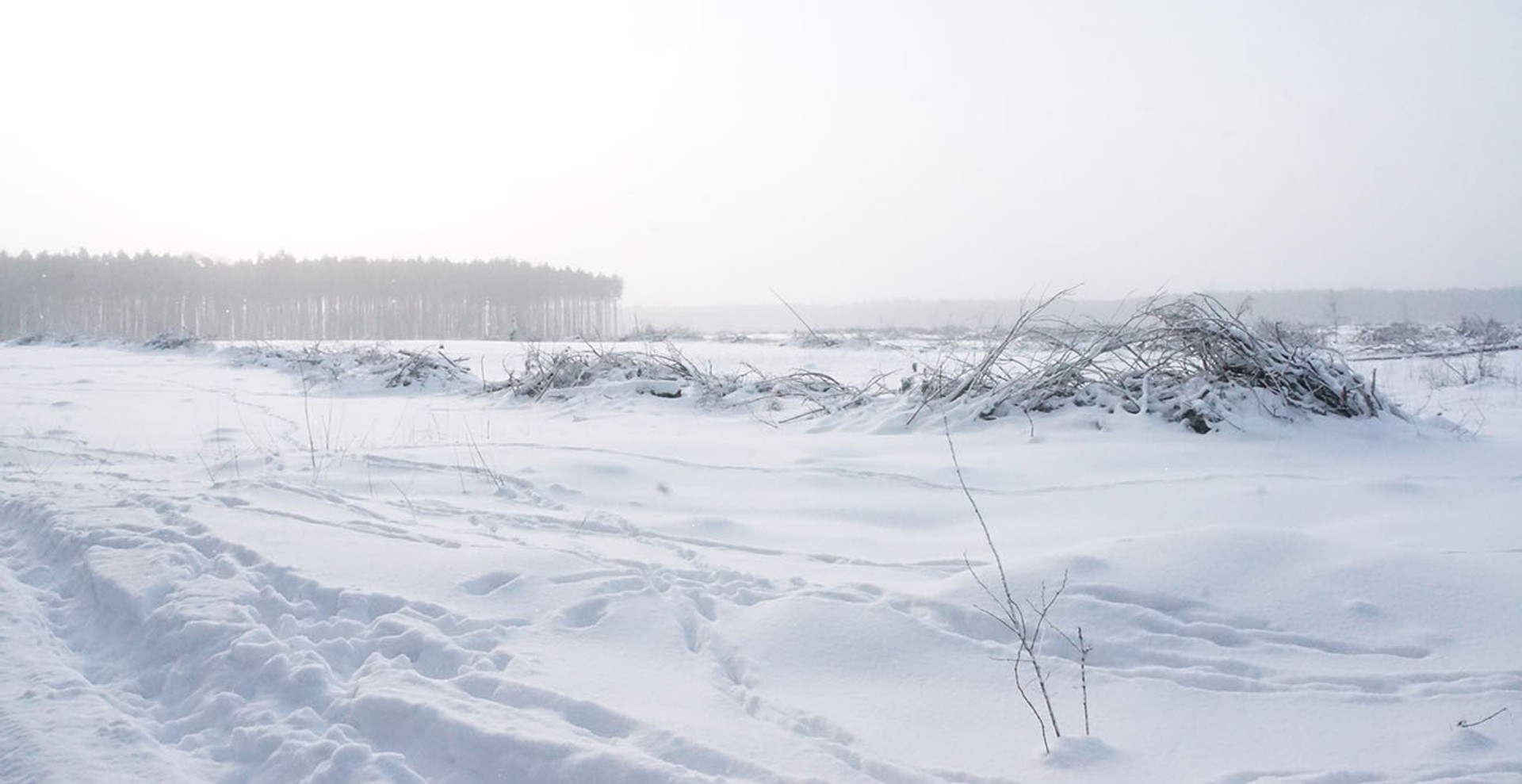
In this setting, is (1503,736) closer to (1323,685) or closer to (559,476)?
(1323,685)

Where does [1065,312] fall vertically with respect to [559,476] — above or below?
above

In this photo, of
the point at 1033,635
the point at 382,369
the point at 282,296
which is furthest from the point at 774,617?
the point at 282,296

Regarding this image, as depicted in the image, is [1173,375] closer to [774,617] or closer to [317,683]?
[774,617]

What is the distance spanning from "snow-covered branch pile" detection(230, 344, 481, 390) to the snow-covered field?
21.7 ft

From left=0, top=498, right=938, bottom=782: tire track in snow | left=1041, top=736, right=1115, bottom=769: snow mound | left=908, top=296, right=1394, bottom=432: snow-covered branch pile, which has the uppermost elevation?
left=908, top=296, right=1394, bottom=432: snow-covered branch pile

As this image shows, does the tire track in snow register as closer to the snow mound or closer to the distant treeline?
the snow mound

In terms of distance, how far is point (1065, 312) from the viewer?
7.38 metres

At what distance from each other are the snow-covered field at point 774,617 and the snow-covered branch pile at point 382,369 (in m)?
6.61

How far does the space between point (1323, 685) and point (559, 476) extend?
383cm

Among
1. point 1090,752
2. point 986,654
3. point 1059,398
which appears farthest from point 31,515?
point 1059,398

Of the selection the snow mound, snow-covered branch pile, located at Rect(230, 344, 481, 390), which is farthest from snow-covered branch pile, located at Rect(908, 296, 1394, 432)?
snow-covered branch pile, located at Rect(230, 344, 481, 390)

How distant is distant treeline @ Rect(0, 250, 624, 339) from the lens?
183 feet

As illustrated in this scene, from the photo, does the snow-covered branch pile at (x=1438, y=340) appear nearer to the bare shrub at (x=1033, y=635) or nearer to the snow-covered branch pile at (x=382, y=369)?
the bare shrub at (x=1033, y=635)

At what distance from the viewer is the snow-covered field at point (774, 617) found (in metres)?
2.04
